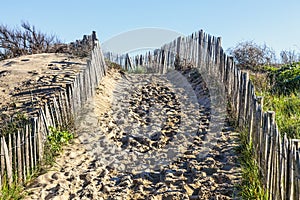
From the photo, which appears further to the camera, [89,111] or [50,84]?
[50,84]

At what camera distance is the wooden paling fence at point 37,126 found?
16.0ft

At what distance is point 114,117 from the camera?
8211 millimetres

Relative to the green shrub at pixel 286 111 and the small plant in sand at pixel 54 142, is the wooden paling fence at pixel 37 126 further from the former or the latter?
the green shrub at pixel 286 111

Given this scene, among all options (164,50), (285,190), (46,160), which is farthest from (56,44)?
(285,190)

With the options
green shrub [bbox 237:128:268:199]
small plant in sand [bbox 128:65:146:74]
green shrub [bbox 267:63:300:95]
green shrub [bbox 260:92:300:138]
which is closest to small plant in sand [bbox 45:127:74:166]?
green shrub [bbox 237:128:268:199]

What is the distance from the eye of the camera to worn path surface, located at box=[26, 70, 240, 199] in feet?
16.8

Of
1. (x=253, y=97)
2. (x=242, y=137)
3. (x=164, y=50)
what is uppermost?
(x=164, y=50)

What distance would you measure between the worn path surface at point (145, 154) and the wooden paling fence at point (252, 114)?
45cm

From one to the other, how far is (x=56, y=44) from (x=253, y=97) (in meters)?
10.7

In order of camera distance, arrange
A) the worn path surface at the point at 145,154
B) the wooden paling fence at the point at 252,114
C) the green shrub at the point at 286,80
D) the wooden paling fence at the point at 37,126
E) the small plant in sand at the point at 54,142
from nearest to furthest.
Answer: the wooden paling fence at the point at 252,114 → the wooden paling fence at the point at 37,126 → the worn path surface at the point at 145,154 → the small plant in sand at the point at 54,142 → the green shrub at the point at 286,80

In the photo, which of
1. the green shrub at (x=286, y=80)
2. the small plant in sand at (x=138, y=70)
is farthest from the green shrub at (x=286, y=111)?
the small plant in sand at (x=138, y=70)

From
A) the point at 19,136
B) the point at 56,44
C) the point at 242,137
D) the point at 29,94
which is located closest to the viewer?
the point at 19,136

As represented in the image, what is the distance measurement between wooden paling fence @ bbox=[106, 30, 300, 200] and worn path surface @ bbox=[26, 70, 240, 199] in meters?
0.45

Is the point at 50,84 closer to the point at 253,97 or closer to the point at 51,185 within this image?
the point at 51,185
